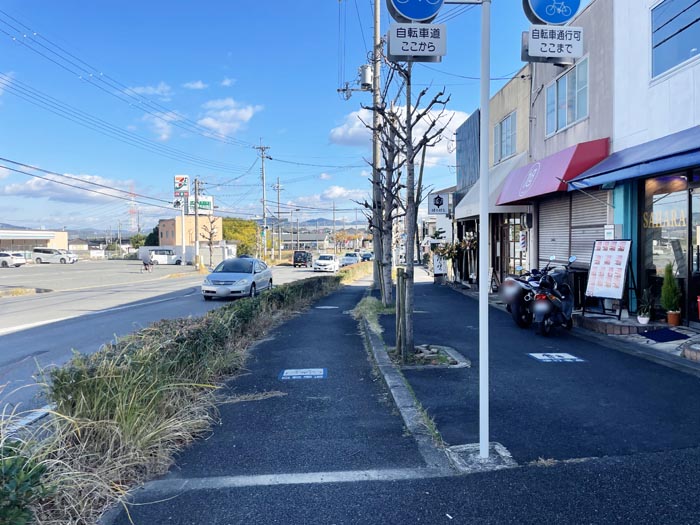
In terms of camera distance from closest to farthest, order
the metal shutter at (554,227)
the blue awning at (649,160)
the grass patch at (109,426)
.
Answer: the grass patch at (109,426) < the blue awning at (649,160) < the metal shutter at (554,227)

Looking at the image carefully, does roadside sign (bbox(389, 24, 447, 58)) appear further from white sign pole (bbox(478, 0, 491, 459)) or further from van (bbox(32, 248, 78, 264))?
van (bbox(32, 248, 78, 264))

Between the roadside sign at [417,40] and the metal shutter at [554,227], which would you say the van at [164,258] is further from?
the roadside sign at [417,40]

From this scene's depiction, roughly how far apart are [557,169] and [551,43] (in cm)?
628

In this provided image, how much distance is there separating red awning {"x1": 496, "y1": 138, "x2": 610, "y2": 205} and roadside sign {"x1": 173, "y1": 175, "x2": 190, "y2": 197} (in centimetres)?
4785

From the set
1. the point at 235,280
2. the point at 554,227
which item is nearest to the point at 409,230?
the point at 554,227

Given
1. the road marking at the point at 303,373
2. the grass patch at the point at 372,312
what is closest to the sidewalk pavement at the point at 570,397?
the road marking at the point at 303,373

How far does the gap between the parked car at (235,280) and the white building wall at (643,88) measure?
12.5 meters

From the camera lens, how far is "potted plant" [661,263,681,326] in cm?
859

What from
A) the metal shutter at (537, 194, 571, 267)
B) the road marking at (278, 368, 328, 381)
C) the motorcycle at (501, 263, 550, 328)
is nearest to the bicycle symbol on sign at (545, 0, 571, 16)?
the road marking at (278, 368, 328, 381)

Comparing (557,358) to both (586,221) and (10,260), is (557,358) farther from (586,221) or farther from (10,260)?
(10,260)

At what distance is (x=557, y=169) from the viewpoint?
11.2 metres

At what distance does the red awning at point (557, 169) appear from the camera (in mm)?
10423

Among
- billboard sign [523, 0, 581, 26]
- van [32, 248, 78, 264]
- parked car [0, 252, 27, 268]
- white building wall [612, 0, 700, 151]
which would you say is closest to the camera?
billboard sign [523, 0, 581, 26]

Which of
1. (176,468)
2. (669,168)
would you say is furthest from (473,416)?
(669,168)
